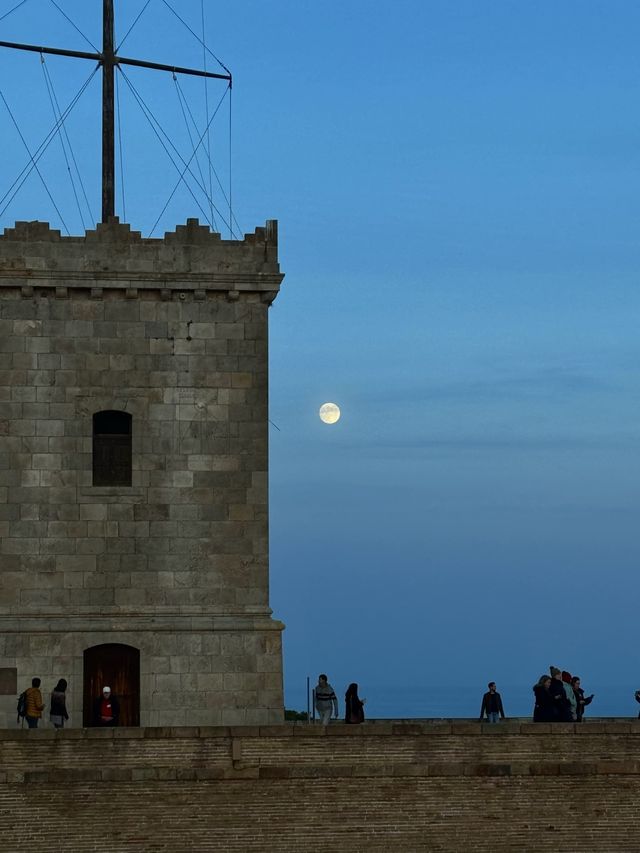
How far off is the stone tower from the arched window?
0.10 feet

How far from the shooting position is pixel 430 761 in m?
33.2

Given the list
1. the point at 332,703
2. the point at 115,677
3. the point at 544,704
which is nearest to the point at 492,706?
the point at 544,704

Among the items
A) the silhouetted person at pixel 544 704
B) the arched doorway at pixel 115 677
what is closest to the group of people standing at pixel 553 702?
the silhouetted person at pixel 544 704

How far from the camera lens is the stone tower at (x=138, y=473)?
36219 mm

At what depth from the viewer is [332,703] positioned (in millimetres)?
36531

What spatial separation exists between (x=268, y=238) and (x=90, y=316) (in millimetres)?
4169

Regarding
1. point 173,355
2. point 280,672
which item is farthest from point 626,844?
point 173,355

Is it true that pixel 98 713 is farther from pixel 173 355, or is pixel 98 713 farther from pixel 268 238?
pixel 268 238

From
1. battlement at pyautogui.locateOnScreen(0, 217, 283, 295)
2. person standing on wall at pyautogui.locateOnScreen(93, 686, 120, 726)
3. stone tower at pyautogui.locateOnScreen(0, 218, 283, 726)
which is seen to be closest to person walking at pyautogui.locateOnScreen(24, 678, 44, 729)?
stone tower at pyautogui.locateOnScreen(0, 218, 283, 726)

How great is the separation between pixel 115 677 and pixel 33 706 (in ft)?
7.12

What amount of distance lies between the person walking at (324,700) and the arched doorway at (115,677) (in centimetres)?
372

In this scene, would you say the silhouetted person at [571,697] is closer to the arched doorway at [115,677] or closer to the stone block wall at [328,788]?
the stone block wall at [328,788]

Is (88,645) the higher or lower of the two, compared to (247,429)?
lower

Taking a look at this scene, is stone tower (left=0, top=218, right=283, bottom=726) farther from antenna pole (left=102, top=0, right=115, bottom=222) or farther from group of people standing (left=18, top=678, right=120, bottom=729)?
antenna pole (left=102, top=0, right=115, bottom=222)
